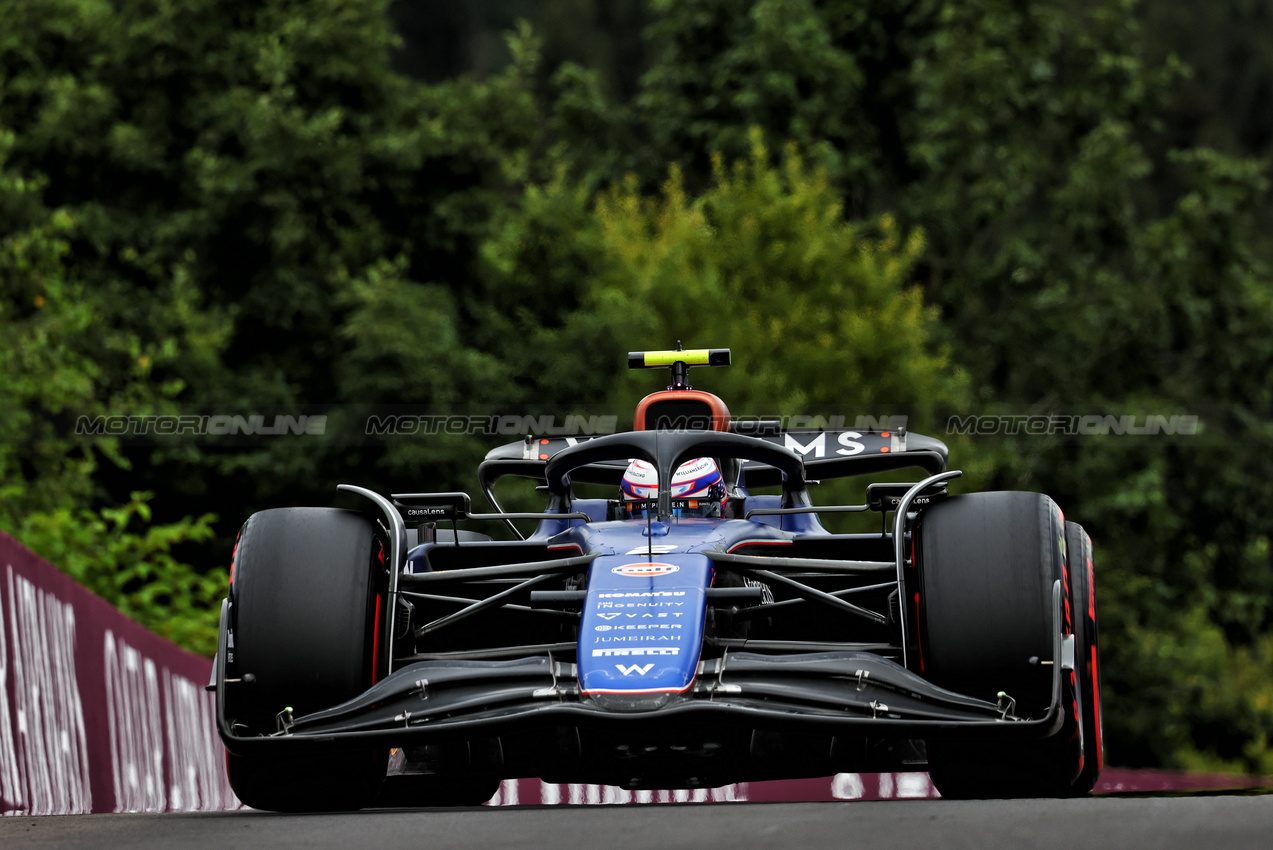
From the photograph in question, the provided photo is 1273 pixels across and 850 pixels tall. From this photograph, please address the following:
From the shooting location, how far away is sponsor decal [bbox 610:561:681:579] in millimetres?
6984

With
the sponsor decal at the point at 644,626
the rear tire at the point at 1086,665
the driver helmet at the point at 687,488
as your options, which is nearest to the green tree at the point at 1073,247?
the driver helmet at the point at 687,488

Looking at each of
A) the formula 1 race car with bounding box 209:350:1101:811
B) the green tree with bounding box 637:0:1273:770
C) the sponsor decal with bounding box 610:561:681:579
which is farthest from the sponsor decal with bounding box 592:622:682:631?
the green tree with bounding box 637:0:1273:770

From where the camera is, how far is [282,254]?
2809 cm

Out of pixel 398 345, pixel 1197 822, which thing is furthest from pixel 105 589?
pixel 1197 822

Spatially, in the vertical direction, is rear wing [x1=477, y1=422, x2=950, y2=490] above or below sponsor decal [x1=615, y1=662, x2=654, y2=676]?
above

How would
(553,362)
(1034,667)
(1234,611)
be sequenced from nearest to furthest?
(1034,667) → (553,362) → (1234,611)

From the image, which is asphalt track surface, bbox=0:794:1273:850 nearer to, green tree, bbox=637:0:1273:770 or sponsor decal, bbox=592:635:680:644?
sponsor decal, bbox=592:635:680:644

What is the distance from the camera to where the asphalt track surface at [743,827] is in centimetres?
469

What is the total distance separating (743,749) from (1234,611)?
2935cm

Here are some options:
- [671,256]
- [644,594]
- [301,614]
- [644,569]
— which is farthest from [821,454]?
[671,256]

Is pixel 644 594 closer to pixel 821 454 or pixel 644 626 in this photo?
pixel 644 626

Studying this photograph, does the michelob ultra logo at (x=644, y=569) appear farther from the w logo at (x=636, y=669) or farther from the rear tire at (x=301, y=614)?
the rear tire at (x=301, y=614)

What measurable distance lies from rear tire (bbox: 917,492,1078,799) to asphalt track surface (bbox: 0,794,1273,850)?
602 mm

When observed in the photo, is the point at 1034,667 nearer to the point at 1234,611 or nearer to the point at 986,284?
the point at 1234,611
